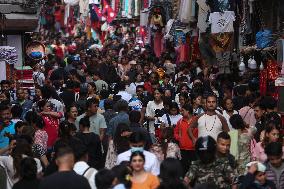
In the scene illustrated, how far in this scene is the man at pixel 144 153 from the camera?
10.3 m

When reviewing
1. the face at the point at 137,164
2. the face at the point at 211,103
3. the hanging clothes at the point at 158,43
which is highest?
the hanging clothes at the point at 158,43

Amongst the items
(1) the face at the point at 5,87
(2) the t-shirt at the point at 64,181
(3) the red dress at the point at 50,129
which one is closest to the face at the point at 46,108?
(3) the red dress at the point at 50,129

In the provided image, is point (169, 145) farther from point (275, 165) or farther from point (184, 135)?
point (275, 165)

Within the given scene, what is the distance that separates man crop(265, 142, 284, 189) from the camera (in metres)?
10.2

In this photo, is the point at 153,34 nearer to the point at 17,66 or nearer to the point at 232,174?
the point at 17,66

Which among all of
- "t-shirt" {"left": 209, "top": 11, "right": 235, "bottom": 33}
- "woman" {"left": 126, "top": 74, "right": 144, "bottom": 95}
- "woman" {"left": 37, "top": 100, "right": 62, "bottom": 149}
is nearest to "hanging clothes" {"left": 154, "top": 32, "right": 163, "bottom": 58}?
"t-shirt" {"left": 209, "top": 11, "right": 235, "bottom": 33}

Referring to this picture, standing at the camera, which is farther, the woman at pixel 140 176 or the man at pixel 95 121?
the man at pixel 95 121

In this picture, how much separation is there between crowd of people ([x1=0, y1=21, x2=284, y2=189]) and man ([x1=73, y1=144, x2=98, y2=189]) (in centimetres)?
1

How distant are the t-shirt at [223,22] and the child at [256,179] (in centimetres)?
1522

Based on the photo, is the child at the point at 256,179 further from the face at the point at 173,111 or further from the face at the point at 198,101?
the face at the point at 198,101

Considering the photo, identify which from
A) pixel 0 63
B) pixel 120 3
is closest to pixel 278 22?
pixel 0 63

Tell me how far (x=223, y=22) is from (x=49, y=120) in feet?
37.2

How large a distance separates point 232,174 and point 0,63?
15.0 metres

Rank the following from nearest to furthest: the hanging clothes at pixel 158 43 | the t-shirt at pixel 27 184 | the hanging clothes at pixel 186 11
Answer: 1. the t-shirt at pixel 27 184
2. the hanging clothes at pixel 186 11
3. the hanging clothes at pixel 158 43
